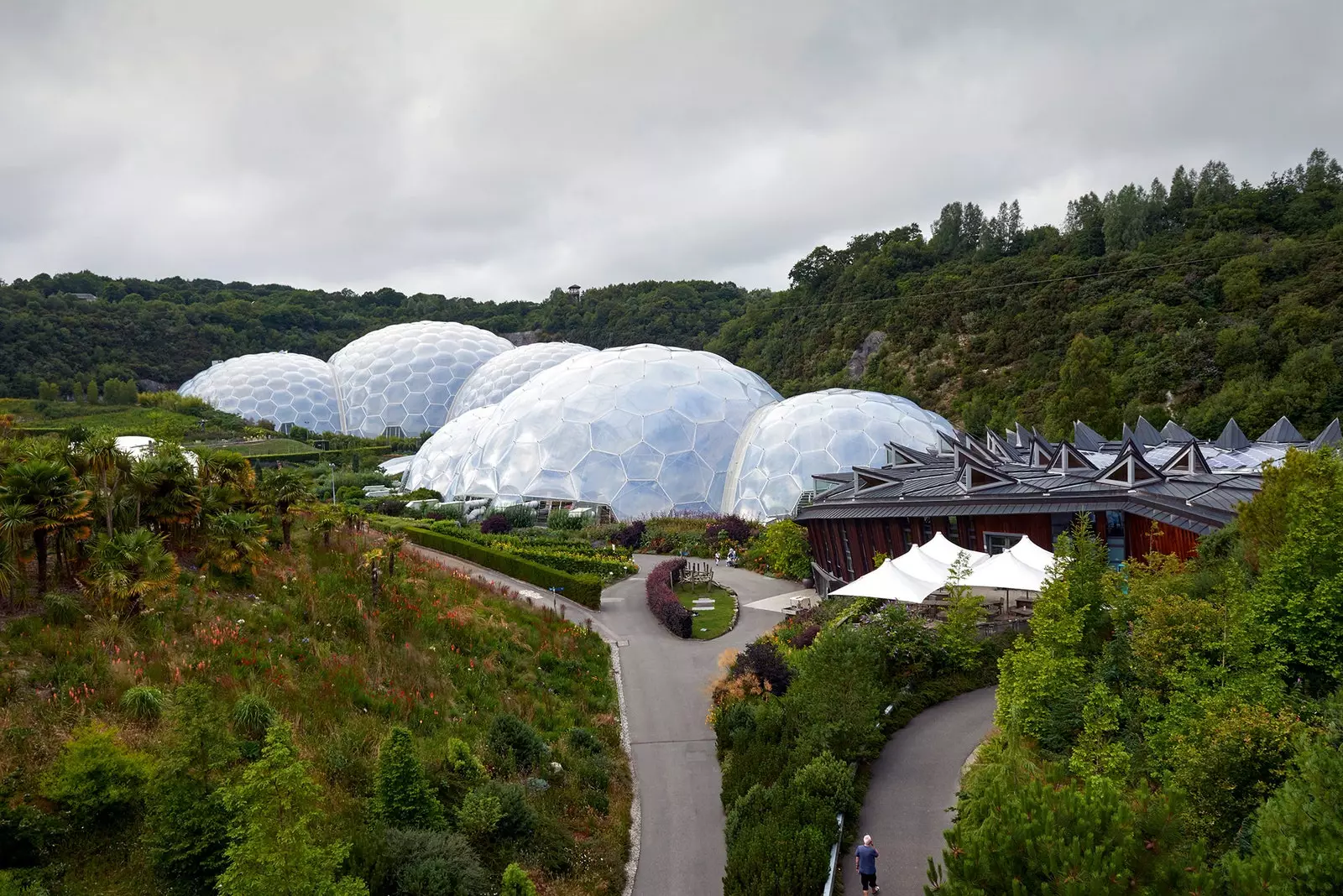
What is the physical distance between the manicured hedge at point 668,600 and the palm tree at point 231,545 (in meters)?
10.5

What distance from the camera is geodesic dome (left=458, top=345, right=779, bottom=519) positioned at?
33688 mm

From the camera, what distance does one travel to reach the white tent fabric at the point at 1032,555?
17.3 meters

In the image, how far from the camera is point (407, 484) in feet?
135

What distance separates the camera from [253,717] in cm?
1070

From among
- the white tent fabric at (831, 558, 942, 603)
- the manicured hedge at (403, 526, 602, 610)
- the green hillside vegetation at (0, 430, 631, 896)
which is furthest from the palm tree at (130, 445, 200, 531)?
the white tent fabric at (831, 558, 942, 603)

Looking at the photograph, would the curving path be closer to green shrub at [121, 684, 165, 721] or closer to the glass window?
the glass window

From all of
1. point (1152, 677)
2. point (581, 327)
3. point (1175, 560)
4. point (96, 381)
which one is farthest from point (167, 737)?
point (581, 327)

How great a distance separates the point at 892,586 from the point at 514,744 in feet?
30.9

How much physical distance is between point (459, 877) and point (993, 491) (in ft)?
55.1

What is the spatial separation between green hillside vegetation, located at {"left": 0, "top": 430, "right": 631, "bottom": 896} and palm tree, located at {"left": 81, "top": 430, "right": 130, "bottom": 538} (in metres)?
0.05

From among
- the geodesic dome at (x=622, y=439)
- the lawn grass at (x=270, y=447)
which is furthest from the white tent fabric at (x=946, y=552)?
the lawn grass at (x=270, y=447)

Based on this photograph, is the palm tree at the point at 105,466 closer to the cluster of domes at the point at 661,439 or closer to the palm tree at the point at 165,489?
the palm tree at the point at 165,489

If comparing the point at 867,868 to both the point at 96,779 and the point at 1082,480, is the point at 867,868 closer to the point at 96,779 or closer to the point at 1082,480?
the point at 96,779

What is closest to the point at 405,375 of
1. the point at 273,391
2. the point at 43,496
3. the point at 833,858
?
the point at 273,391
